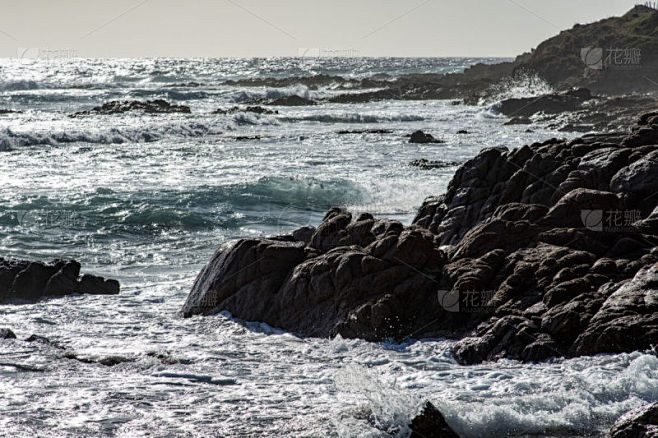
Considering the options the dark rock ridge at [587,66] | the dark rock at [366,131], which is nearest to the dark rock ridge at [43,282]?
the dark rock at [366,131]

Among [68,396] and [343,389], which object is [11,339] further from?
[343,389]

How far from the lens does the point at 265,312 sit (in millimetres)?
10977

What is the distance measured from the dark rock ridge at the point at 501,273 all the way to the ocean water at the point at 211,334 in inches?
17.0

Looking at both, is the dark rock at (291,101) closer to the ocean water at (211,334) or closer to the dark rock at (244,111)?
the dark rock at (244,111)

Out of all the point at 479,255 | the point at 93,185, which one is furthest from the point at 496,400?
the point at 93,185

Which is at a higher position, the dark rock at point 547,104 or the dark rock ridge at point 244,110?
the dark rock ridge at point 244,110

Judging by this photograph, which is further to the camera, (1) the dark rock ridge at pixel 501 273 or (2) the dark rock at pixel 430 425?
(1) the dark rock ridge at pixel 501 273

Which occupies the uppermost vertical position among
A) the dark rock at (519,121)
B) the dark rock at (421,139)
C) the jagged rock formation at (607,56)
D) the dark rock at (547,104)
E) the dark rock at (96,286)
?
the jagged rock formation at (607,56)

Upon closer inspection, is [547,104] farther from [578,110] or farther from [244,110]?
[244,110]

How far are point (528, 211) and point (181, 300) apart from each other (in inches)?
238

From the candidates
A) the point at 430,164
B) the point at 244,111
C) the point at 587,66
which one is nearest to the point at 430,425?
the point at 430,164

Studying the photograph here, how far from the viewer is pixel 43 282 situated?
12820mm

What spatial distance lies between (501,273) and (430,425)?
13.8 feet

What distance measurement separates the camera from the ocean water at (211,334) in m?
6.91
